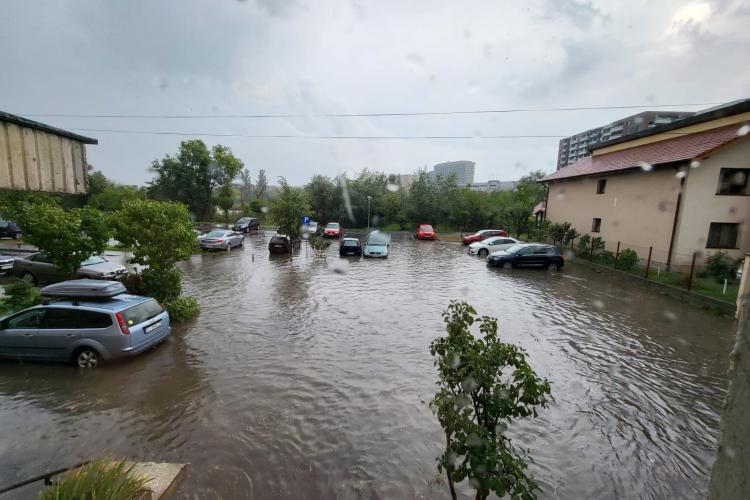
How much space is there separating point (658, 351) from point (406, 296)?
306 inches

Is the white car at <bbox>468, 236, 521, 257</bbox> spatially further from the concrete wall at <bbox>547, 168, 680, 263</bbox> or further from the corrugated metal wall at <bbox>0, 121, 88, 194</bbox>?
the corrugated metal wall at <bbox>0, 121, 88, 194</bbox>

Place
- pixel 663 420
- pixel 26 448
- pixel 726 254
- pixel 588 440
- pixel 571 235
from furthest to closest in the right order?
pixel 571 235
pixel 726 254
pixel 663 420
pixel 588 440
pixel 26 448

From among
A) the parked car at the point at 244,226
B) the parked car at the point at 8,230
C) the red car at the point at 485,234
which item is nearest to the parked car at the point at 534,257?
the red car at the point at 485,234

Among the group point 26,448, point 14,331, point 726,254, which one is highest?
point 726,254

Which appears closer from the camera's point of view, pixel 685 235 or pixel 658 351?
pixel 658 351

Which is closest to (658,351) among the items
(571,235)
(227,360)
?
(227,360)

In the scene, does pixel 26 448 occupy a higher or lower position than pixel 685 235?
lower

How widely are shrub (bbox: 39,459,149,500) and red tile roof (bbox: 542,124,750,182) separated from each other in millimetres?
23118

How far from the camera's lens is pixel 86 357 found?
761 centimetres

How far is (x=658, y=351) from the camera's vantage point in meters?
9.40

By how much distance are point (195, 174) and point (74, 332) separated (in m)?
44.0

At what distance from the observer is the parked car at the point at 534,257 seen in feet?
67.3

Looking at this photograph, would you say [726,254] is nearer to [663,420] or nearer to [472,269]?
[472,269]

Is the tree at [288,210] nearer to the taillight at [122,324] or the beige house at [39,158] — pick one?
the taillight at [122,324]
